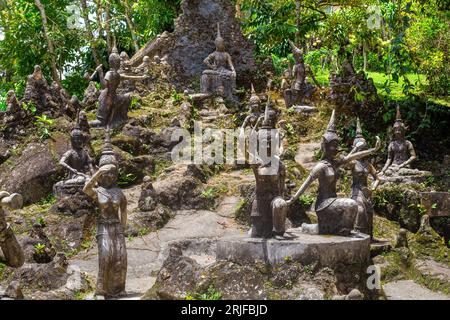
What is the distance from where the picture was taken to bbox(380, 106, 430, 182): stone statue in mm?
13812

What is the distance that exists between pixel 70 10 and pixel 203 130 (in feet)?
38.5

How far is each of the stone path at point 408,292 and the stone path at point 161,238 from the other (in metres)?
3.36

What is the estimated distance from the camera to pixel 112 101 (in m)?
16.1

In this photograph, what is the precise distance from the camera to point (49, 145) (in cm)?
1423

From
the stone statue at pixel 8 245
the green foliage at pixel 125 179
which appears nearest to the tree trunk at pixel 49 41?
the green foliage at pixel 125 179

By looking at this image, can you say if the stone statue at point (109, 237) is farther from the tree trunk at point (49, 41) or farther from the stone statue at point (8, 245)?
the tree trunk at point (49, 41)

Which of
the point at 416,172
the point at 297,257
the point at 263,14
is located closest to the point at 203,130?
the point at 416,172

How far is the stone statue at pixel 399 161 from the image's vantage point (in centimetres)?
1381

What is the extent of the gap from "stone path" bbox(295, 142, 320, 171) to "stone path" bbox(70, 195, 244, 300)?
259cm

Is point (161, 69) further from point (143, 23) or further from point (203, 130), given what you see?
point (143, 23)

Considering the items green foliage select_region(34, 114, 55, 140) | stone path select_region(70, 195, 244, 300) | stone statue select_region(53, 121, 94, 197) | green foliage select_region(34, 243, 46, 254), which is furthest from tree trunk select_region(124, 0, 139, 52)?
green foliage select_region(34, 243, 46, 254)

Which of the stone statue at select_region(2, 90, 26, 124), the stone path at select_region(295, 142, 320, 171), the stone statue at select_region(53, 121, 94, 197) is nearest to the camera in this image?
the stone statue at select_region(53, 121, 94, 197)

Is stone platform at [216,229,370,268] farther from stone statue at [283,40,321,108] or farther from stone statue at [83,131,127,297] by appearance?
stone statue at [283,40,321,108]

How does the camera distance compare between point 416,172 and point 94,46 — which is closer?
point 416,172
